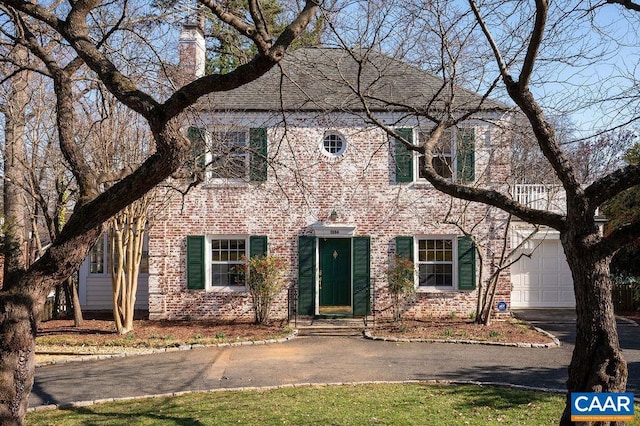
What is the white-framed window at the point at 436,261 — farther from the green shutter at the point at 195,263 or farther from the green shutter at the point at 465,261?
the green shutter at the point at 195,263

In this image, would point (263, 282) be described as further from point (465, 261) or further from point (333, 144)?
point (465, 261)

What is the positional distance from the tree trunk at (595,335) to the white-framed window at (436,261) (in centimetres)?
988

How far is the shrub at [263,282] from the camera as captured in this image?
1412 centimetres

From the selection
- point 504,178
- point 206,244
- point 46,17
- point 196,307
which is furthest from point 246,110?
point 46,17

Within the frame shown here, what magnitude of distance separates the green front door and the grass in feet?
21.6

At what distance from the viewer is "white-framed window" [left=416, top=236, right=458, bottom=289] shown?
15055mm

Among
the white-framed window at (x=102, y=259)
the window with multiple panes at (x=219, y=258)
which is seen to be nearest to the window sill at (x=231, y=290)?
the window with multiple panes at (x=219, y=258)

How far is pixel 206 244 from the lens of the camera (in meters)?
15.0

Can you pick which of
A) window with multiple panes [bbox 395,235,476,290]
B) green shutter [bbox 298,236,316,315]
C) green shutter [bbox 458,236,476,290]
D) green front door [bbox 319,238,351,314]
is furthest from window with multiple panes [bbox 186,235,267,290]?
green shutter [bbox 458,236,476,290]

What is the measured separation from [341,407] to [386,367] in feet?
9.25

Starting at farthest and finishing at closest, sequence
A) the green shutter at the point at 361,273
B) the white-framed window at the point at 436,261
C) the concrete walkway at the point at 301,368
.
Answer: the white-framed window at the point at 436,261 → the green shutter at the point at 361,273 → the concrete walkway at the point at 301,368

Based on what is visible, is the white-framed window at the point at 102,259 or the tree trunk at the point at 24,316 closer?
the tree trunk at the point at 24,316

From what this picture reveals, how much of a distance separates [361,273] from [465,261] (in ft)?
8.70

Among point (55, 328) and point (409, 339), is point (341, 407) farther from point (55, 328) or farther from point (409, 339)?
point (55, 328)
